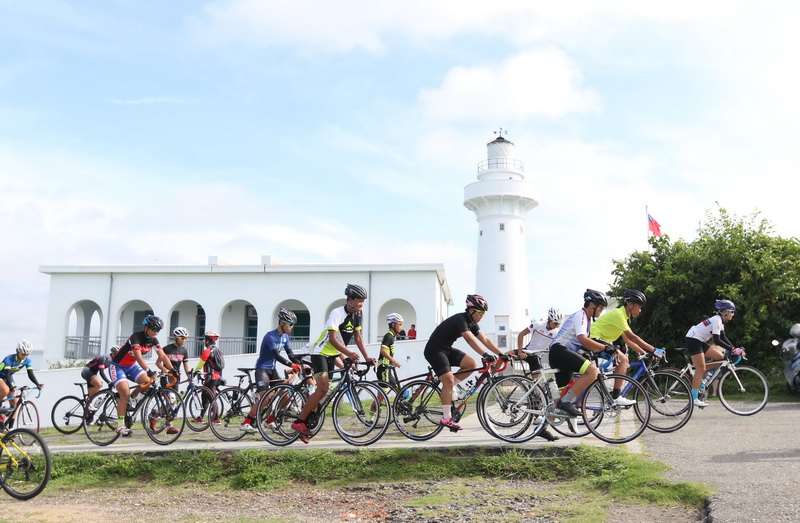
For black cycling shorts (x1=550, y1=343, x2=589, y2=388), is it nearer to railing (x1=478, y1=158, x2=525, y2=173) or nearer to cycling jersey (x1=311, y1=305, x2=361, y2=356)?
cycling jersey (x1=311, y1=305, x2=361, y2=356)

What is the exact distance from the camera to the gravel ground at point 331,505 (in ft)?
18.7

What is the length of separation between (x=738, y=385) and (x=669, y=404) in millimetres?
2911

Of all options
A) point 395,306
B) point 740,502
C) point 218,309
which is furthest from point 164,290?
point 740,502

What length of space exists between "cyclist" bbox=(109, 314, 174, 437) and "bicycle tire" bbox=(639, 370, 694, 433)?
655 centimetres

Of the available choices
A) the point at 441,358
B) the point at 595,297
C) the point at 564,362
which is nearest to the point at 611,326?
the point at 595,297

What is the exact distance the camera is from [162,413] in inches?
388

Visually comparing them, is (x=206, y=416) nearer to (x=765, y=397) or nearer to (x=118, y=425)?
(x=118, y=425)

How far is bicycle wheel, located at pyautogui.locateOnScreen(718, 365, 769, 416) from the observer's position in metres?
11.1

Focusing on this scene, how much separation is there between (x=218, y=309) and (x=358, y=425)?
23537 mm

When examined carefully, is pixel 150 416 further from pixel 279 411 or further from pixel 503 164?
pixel 503 164

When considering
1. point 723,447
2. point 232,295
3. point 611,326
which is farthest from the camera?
point 232,295

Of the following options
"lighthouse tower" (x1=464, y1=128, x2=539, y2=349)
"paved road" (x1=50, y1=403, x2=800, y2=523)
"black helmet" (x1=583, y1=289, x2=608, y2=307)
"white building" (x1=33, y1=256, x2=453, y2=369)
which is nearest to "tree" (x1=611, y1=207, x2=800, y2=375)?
"paved road" (x1=50, y1=403, x2=800, y2=523)

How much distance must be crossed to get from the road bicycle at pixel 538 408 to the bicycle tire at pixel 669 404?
109 centimetres

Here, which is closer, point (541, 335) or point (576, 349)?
point (576, 349)
